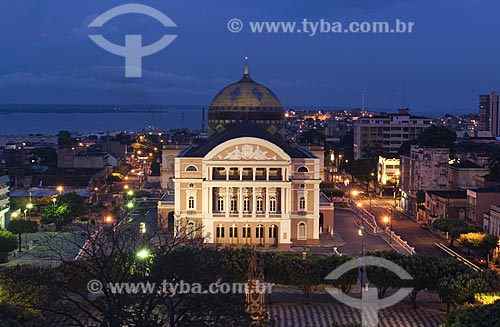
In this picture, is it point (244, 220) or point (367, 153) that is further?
point (367, 153)

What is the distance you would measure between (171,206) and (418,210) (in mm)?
21160

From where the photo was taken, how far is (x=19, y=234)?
4512cm

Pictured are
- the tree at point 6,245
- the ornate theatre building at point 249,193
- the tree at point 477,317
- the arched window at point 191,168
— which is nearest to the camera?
the tree at point 477,317

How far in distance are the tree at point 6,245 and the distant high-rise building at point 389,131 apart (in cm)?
6267

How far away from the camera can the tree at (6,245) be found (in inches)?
1585

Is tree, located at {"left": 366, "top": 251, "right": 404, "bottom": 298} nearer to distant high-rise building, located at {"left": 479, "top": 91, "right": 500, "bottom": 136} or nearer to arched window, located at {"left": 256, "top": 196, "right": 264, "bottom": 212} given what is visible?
arched window, located at {"left": 256, "top": 196, "right": 264, "bottom": 212}

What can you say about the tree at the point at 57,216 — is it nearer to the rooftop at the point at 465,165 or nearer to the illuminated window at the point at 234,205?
the illuminated window at the point at 234,205

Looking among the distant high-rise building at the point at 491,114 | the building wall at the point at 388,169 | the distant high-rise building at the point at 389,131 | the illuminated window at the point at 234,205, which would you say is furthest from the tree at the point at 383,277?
the distant high-rise building at the point at 491,114

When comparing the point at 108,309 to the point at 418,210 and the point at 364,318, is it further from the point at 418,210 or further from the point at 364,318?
the point at 418,210

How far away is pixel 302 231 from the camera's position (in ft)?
157

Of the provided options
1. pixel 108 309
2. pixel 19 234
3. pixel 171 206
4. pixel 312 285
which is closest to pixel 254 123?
pixel 171 206

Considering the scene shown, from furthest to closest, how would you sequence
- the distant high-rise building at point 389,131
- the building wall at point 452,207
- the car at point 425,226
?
the distant high-rise building at point 389,131
the car at point 425,226
the building wall at point 452,207

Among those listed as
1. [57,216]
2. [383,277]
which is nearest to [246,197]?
[57,216]

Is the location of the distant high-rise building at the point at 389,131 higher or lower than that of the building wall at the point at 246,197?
higher
